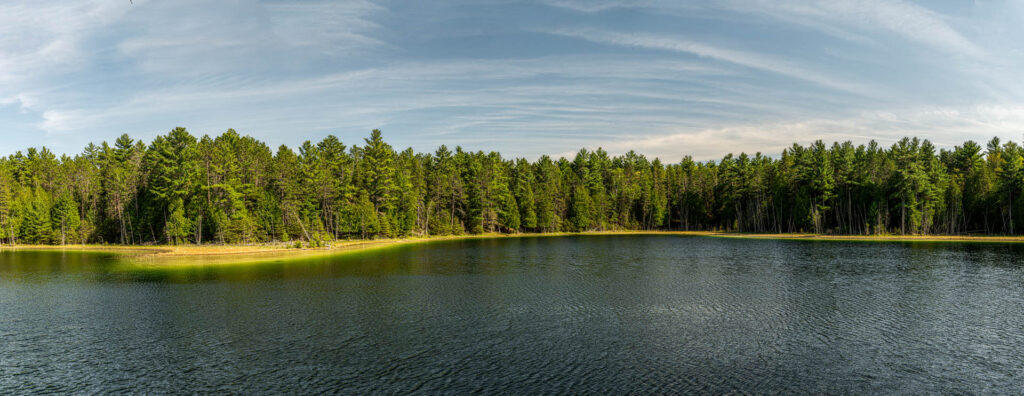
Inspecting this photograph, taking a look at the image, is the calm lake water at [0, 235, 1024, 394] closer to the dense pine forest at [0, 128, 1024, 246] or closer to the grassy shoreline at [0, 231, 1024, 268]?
the grassy shoreline at [0, 231, 1024, 268]

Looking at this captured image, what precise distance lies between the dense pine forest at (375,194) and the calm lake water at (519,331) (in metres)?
41.6

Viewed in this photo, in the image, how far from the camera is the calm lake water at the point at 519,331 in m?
23.8

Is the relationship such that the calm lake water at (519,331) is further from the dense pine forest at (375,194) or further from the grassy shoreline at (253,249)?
the dense pine forest at (375,194)

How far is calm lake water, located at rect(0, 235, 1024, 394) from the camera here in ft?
77.9

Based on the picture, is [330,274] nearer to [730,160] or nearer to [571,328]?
[571,328]

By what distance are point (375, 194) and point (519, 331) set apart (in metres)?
94.3

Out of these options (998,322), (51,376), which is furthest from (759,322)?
(51,376)

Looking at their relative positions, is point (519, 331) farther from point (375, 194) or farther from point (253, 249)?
point (375, 194)

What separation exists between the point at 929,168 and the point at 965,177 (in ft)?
41.3

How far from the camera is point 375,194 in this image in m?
120

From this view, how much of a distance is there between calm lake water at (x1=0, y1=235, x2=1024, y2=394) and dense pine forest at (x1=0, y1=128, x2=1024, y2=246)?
1636 inches

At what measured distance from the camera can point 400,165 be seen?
5246 inches

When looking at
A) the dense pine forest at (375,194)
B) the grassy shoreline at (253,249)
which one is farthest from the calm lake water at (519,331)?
the dense pine forest at (375,194)

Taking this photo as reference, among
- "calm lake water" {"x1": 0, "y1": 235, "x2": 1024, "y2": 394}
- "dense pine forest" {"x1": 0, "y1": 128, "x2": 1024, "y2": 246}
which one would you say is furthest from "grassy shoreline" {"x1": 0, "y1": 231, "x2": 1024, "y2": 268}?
"calm lake water" {"x1": 0, "y1": 235, "x2": 1024, "y2": 394}
